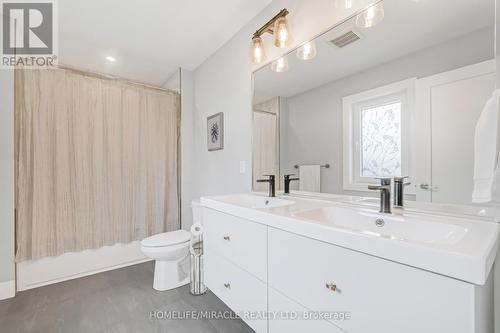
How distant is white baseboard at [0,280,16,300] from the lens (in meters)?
1.85

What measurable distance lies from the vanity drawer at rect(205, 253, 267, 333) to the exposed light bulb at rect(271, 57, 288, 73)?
1421 millimetres

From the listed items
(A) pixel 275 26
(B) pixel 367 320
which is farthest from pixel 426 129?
(A) pixel 275 26

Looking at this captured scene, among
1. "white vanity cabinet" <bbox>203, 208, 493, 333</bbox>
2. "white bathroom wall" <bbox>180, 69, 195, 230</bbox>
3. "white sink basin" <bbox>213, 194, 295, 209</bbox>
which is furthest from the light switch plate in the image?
"white bathroom wall" <bbox>180, 69, 195, 230</bbox>

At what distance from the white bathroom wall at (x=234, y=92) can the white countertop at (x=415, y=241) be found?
0.98 meters

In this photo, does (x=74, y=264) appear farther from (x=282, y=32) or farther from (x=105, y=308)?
(x=282, y=32)

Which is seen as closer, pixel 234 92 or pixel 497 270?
pixel 497 270

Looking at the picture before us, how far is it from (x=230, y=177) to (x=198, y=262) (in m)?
0.82

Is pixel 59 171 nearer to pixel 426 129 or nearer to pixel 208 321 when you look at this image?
pixel 208 321

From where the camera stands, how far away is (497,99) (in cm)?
81

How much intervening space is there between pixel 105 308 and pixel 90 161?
136 centimetres

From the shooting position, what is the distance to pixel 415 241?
25.1 inches

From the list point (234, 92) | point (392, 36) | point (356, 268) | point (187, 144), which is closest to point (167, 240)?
point (187, 144)

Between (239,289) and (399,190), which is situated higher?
(399,190)

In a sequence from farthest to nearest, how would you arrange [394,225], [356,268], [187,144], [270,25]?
[187,144] < [270,25] < [394,225] < [356,268]
